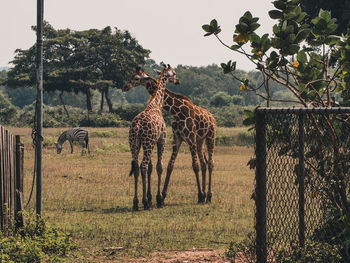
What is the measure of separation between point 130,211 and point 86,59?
4790cm

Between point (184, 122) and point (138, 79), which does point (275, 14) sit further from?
point (138, 79)

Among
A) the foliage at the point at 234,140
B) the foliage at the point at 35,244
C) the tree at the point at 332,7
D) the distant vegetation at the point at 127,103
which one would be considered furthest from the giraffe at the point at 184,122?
the distant vegetation at the point at 127,103

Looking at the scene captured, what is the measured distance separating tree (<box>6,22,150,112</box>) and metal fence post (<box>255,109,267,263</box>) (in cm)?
5050

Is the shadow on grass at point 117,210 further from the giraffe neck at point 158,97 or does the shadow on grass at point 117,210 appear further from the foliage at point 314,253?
the foliage at point 314,253

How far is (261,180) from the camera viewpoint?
5.58 meters

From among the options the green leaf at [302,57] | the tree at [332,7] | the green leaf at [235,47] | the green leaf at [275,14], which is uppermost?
the tree at [332,7]

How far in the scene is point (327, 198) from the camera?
5969mm

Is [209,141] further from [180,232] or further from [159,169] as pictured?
[180,232]

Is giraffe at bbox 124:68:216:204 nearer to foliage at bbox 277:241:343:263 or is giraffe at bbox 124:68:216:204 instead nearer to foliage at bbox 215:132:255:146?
foliage at bbox 277:241:343:263

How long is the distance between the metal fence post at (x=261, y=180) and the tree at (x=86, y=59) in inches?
1988

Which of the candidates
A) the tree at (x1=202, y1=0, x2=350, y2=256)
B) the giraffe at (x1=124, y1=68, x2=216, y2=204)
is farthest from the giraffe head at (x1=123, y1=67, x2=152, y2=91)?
the tree at (x1=202, y1=0, x2=350, y2=256)

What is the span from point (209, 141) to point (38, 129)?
18.8 ft

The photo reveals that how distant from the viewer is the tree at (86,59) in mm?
55438

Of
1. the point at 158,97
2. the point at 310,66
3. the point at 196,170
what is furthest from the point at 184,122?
the point at 310,66
